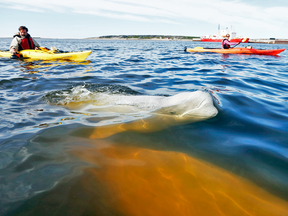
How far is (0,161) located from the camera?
1744 mm

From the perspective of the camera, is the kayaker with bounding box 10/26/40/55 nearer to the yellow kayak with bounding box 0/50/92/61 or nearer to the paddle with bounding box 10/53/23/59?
the paddle with bounding box 10/53/23/59

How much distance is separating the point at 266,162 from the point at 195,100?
146 cm

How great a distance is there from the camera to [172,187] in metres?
1.48

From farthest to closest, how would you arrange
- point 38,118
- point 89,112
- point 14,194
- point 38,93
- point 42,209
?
point 38,93
point 89,112
point 38,118
point 14,194
point 42,209

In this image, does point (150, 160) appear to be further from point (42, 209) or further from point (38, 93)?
point (38, 93)

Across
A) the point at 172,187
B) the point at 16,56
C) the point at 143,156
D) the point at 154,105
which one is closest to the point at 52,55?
the point at 16,56

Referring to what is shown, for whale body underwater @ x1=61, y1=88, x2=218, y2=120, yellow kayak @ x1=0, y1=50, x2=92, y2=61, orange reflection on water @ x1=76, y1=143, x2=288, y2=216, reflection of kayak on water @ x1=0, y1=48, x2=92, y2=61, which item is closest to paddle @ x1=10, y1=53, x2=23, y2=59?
reflection of kayak on water @ x1=0, y1=48, x2=92, y2=61

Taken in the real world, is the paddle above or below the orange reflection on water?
above

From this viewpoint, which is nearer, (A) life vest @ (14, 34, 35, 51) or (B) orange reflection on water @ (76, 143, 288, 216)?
(B) orange reflection on water @ (76, 143, 288, 216)

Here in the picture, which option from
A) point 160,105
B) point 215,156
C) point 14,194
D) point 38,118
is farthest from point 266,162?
point 38,118

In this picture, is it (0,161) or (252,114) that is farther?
(252,114)

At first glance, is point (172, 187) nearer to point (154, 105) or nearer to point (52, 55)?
point (154, 105)

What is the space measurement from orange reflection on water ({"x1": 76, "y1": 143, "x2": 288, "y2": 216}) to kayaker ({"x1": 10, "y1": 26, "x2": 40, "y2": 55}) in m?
11.3

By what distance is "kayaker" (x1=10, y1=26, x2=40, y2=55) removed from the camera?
32.7 feet
